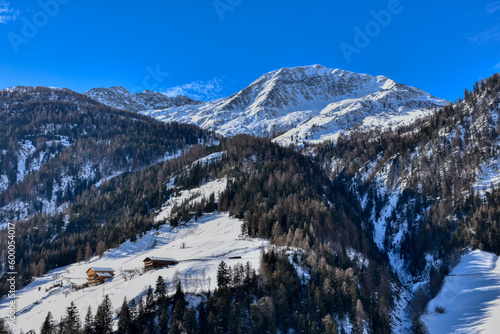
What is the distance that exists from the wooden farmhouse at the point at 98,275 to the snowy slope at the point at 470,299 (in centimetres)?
9296

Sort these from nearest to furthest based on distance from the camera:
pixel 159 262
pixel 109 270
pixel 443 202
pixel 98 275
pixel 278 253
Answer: pixel 278 253 < pixel 159 262 < pixel 98 275 < pixel 109 270 < pixel 443 202

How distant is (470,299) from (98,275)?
109 m

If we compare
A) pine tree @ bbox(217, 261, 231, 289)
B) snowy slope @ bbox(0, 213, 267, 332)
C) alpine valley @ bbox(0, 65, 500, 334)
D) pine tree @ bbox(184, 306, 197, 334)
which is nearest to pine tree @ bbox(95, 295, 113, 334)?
alpine valley @ bbox(0, 65, 500, 334)

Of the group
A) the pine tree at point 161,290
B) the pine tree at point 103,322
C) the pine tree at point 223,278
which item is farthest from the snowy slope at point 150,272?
the pine tree at point 103,322

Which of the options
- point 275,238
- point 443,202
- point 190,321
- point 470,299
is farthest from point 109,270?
point 443,202

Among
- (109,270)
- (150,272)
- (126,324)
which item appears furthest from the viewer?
(109,270)

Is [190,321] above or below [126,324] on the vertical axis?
below

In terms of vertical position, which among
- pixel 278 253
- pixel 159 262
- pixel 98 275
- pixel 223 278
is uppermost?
pixel 278 253

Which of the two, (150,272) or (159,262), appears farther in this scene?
(159,262)

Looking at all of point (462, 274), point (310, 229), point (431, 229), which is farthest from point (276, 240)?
point (431, 229)

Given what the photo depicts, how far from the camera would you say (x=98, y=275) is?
104 metres

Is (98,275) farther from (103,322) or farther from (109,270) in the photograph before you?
(103,322)

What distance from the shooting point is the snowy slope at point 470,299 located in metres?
87.6

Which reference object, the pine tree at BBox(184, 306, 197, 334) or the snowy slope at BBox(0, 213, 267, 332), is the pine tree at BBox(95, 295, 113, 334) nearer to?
the snowy slope at BBox(0, 213, 267, 332)
